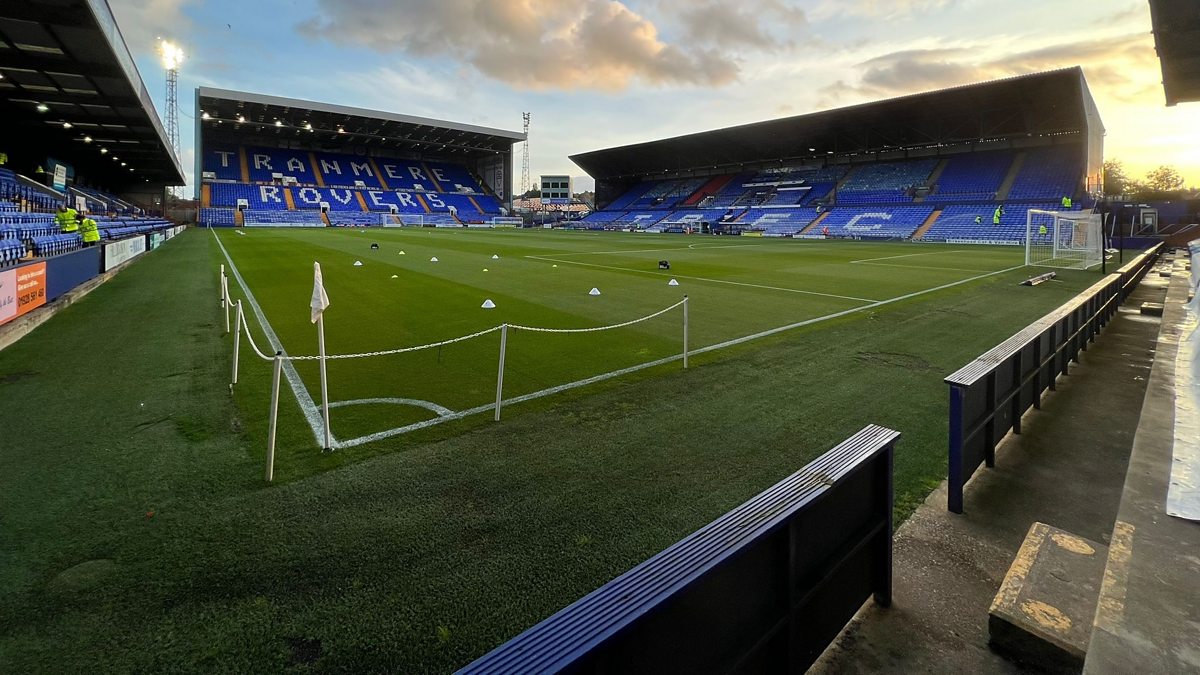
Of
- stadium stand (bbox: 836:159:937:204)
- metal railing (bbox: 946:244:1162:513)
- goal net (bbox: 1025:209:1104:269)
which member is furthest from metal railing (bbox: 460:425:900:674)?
stadium stand (bbox: 836:159:937:204)

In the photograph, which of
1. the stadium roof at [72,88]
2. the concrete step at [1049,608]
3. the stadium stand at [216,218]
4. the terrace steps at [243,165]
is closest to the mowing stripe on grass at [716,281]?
the concrete step at [1049,608]

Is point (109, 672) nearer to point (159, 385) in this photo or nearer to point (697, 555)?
point (697, 555)

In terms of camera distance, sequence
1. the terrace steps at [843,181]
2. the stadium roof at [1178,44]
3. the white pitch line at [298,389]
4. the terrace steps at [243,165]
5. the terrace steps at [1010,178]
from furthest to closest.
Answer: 1. the terrace steps at [243,165]
2. the terrace steps at [843,181]
3. the terrace steps at [1010,178]
4. the stadium roof at [1178,44]
5. the white pitch line at [298,389]

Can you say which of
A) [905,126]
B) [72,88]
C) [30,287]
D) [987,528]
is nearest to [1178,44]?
[987,528]

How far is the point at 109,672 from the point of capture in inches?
99.0

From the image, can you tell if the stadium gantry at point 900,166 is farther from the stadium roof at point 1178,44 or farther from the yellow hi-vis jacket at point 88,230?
the yellow hi-vis jacket at point 88,230

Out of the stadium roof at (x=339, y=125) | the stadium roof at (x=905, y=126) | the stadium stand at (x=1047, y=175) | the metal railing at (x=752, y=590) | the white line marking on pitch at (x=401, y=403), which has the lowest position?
the white line marking on pitch at (x=401, y=403)

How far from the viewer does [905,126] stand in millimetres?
52688

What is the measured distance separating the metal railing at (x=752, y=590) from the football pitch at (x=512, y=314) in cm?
345

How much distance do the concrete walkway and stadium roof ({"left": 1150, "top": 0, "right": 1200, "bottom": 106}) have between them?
7.46m

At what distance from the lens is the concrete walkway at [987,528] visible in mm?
2678

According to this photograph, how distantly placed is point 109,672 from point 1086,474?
21.5ft

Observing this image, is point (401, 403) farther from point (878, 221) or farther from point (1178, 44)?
point (878, 221)

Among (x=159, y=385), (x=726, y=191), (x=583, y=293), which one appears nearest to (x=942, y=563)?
(x=159, y=385)
